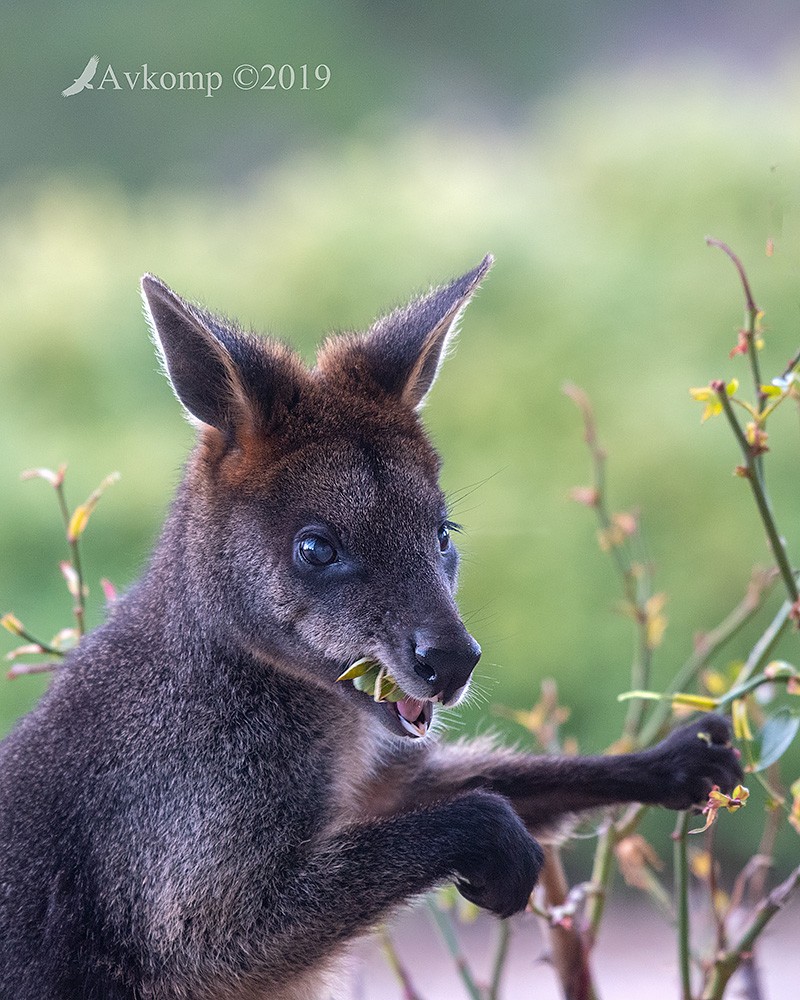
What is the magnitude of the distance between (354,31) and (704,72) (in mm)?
2225

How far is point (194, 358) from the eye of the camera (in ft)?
7.47

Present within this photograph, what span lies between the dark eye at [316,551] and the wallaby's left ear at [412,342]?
1.27 ft

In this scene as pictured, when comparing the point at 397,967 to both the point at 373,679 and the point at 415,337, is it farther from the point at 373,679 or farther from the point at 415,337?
the point at 415,337

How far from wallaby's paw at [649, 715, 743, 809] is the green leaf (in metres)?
0.14

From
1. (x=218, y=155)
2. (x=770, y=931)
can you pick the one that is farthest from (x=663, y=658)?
(x=218, y=155)

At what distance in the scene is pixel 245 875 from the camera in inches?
87.7

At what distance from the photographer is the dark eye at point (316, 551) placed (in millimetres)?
2221

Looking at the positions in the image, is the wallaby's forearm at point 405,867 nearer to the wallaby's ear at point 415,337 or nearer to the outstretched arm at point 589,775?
the outstretched arm at point 589,775

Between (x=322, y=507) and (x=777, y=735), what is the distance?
804 mm

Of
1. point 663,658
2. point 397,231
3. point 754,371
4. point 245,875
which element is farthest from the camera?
point 397,231

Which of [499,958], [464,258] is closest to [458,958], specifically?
[499,958]

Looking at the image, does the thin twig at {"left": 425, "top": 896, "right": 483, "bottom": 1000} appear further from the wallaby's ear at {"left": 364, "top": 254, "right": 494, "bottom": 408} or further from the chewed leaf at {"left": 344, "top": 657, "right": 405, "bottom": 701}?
the wallaby's ear at {"left": 364, "top": 254, "right": 494, "bottom": 408}

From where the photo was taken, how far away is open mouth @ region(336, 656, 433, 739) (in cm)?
216

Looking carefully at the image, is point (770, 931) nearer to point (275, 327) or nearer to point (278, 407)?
point (278, 407)
